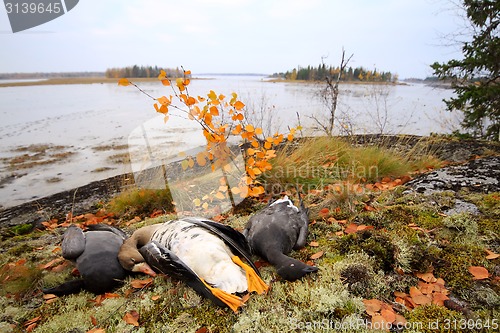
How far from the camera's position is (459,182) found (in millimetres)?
4250

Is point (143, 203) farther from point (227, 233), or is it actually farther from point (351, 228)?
point (351, 228)

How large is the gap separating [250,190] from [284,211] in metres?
1.55

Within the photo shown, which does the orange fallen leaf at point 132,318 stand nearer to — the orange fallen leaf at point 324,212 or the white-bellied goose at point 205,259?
the white-bellied goose at point 205,259

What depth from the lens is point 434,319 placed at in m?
1.82

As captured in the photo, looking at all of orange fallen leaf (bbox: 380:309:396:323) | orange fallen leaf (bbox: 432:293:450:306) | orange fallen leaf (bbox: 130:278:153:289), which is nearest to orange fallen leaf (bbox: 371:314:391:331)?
orange fallen leaf (bbox: 380:309:396:323)

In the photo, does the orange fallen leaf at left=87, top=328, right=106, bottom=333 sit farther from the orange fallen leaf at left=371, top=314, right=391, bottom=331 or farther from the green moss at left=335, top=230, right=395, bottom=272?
the green moss at left=335, top=230, right=395, bottom=272

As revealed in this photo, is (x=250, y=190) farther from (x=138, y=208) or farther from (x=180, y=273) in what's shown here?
(x=180, y=273)

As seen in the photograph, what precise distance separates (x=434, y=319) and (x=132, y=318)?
2098 mm

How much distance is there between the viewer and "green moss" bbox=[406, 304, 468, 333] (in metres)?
1.76

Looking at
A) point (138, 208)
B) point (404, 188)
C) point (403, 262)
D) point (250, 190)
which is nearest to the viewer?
point (403, 262)

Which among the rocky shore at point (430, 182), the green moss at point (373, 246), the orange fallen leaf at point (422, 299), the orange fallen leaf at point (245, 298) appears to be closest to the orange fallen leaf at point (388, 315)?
the orange fallen leaf at point (422, 299)

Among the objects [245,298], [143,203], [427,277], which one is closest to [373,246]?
[427,277]

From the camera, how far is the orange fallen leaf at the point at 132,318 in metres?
2.05

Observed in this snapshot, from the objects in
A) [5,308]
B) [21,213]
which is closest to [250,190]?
[5,308]
